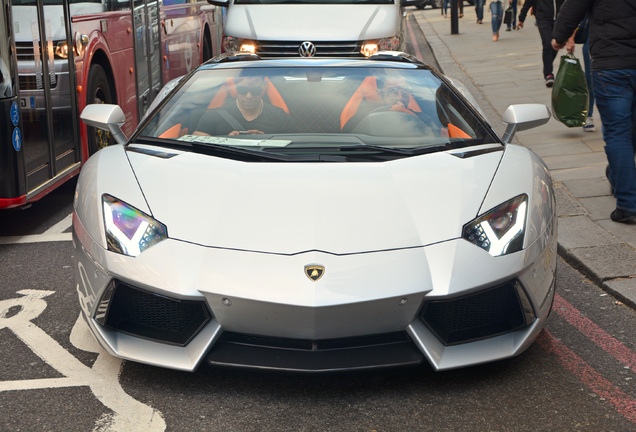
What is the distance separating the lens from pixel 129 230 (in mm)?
3545

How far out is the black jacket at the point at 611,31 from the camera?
593cm

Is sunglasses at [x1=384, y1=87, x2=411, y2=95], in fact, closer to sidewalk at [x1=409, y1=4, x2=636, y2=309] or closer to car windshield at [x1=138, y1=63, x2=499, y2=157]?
car windshield at [x1=138, y1=63, x2=499, y2=157]

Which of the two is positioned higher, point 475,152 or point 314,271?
point 475,152

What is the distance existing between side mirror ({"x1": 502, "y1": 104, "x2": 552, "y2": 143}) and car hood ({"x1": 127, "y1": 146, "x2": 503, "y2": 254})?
61 centimetres

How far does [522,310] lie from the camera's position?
11.5ft

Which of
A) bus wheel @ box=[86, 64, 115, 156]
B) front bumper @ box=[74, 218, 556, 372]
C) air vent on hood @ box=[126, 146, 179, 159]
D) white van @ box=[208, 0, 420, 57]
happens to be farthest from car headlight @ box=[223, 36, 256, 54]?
front bumper @ box=[74, 218, 556, 372]

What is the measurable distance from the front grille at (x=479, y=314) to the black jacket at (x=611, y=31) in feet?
9.86

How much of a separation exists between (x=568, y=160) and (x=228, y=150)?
4791 mm

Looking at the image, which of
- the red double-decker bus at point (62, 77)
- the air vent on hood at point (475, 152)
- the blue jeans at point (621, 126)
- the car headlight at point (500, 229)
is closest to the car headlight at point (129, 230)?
the car headlight at point (500, 229)

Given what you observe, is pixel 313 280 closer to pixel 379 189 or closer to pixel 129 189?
pixel 379 189

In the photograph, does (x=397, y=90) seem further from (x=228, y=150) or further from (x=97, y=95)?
(x=97, y=95)

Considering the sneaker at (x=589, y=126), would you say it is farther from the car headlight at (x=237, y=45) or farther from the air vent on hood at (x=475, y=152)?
the air vent on hood at (x=475, y=152)

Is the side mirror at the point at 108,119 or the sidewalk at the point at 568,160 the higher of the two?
the side mirror at the point at 108,119

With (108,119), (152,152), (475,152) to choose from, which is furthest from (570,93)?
(152,152)
